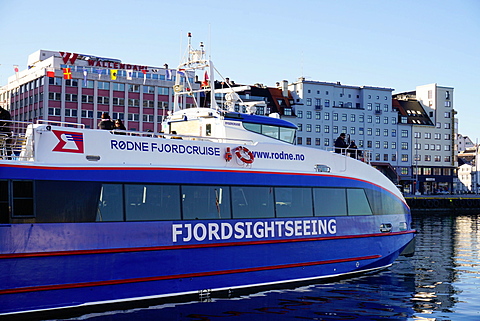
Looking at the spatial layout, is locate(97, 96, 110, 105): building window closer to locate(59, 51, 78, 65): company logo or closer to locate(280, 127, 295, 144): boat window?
locate(59, 51, 78, 65): company logo

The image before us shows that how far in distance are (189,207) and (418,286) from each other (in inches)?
269

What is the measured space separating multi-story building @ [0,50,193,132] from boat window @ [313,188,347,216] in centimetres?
4747

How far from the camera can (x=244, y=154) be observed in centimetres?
1298

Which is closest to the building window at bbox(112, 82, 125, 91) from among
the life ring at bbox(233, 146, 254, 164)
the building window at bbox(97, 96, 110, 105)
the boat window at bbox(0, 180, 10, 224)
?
the building window at bbox(97, 96, 110, 105)

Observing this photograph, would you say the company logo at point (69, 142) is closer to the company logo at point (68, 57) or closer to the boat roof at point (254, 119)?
the boat roof at point (254, 119)

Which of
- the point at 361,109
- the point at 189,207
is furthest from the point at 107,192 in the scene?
the point at 361,109

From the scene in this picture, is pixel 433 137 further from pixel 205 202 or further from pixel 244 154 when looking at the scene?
pixel 205 202

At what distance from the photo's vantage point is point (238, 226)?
12086mm

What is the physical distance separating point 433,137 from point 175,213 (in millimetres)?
86737

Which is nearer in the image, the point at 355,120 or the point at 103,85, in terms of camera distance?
the point at 103,85

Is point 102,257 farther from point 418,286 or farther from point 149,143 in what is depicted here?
point 418,286

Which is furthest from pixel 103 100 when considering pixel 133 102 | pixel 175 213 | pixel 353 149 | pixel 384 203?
pixel 175 213

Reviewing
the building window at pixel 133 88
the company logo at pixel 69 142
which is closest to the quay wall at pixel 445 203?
the building window at pixel 133 88

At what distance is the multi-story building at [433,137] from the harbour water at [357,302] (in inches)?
3002
